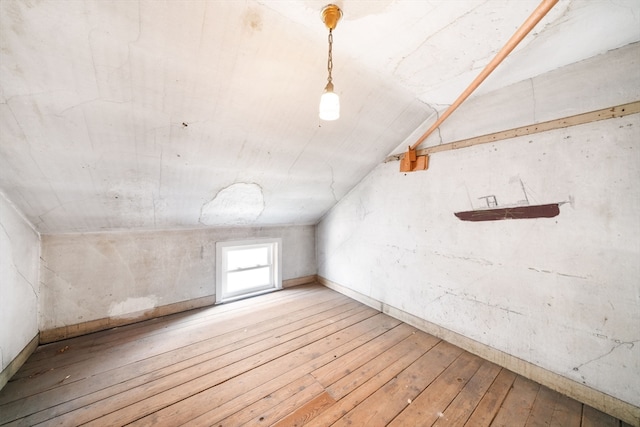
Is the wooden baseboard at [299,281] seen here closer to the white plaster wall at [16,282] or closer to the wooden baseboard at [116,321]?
the wooden baseboard at [116,321]

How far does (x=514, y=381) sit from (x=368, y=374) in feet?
3.64

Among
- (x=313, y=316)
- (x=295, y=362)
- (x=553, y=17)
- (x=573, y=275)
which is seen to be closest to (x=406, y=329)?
(x=313, y=316)

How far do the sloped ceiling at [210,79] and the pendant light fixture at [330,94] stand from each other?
5 cm

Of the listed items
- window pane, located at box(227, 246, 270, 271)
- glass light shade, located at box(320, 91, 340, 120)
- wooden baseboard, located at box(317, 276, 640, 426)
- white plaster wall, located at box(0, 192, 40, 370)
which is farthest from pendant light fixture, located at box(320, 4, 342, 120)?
window pane, located at box(227, 246, 270, 271)

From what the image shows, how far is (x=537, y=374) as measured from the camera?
179 centimetres

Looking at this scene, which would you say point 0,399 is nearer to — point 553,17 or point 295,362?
point 295,362

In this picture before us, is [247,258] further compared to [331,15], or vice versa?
[247,258]

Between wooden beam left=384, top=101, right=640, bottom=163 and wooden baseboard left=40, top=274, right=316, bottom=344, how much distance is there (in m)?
3.37

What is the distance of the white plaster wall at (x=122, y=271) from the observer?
2.31 m

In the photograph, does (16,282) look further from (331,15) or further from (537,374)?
(537,374)

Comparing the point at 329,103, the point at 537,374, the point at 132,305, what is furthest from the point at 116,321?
the point at 537,374

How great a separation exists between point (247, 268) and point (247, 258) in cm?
16

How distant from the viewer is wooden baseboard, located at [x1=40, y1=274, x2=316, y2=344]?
7.54 feet

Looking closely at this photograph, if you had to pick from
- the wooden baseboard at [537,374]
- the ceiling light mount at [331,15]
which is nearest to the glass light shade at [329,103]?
the ceiling light mount at [331,15]
